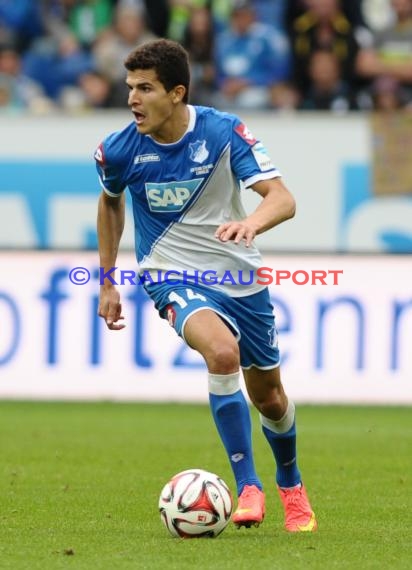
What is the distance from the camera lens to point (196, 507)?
6.66 metres

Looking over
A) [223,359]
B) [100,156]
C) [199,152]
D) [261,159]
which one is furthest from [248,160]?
[223,359]

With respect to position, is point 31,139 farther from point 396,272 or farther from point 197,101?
point 396,272

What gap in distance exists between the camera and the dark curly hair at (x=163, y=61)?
7.06 m

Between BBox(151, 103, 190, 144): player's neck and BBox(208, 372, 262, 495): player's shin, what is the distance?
1.24 m

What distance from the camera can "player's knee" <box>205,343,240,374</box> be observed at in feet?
22.0

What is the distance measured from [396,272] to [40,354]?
12.5 feet

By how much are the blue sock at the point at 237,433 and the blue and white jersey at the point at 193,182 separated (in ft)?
1.88

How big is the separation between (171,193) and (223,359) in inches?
38.0

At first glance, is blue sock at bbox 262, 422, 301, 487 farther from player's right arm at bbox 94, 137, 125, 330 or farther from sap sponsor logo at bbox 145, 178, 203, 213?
sap sponsor logo at bbox 145, 178, 203, 213

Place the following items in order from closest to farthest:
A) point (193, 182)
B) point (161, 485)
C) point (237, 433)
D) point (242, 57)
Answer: point (237, 433)
point (193, 182)
point (161, 485)
point (242, 57)

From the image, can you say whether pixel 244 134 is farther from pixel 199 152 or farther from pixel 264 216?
pixel 264 216

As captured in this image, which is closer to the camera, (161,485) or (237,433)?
(237,433)

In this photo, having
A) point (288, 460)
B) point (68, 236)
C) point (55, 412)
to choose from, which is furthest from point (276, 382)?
point (68, 236)

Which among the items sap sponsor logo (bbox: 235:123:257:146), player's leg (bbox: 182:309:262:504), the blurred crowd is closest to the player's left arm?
sap sponsor logo (bbox: 235:123:257:146)
